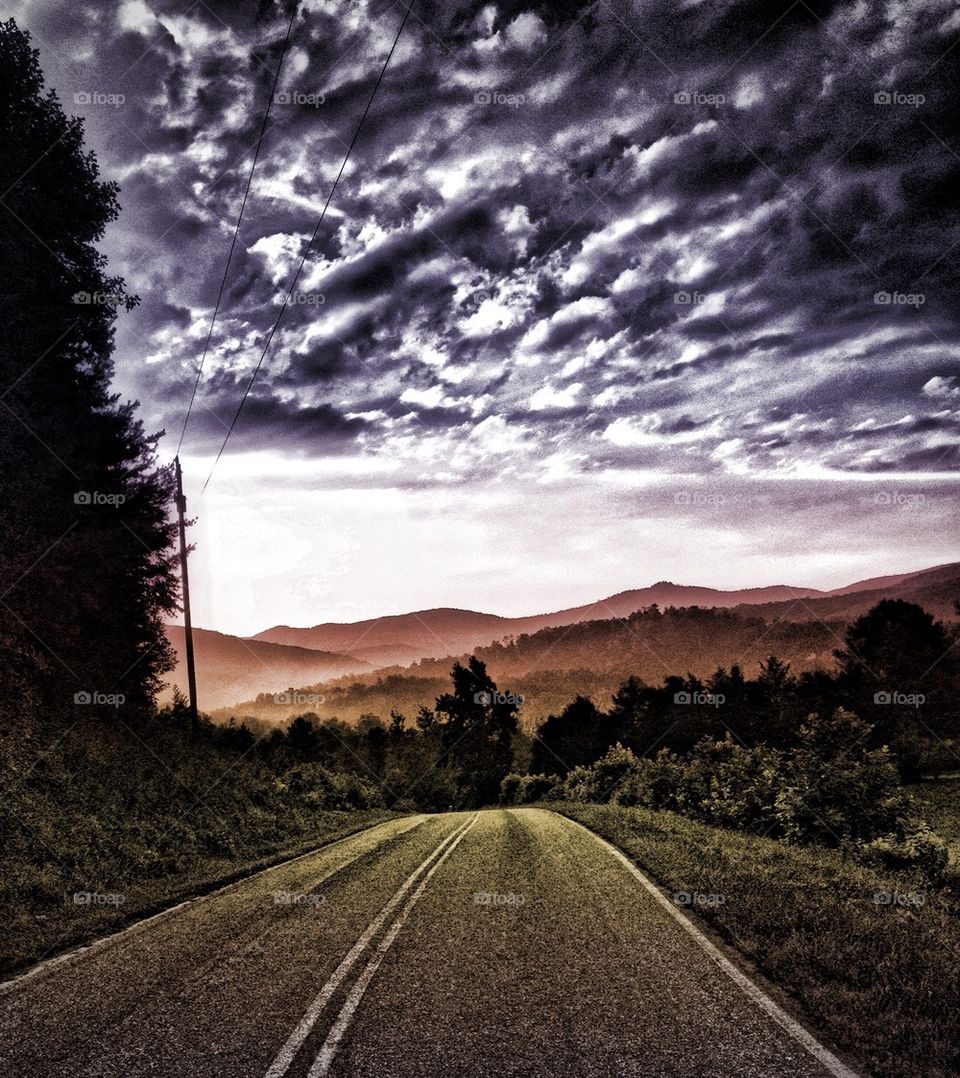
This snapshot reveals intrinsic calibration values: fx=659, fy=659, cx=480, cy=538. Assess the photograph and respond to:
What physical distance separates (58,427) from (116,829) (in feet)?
38.7

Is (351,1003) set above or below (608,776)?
above

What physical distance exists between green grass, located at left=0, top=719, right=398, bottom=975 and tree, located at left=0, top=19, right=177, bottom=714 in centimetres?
206

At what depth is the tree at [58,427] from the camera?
16.8 meters

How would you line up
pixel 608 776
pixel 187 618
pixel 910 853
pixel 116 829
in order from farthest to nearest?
pixel 608 776, pixel 187 618, pixel 116 829, pixel 910 853

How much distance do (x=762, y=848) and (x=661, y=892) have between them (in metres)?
5.41

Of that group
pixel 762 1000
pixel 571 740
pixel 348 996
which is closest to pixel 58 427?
pixel 348 996

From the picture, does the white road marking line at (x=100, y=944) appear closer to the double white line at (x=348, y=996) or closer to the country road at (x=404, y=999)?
the country road at (x=404, y=999)

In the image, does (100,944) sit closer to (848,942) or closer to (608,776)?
(848,942)

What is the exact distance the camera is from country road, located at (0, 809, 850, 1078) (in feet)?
14.2

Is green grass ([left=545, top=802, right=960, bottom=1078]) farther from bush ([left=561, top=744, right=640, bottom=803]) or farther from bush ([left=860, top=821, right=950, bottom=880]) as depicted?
bush ([left=561, top=744, right=640, bottom=803])

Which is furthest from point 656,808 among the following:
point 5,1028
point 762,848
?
point 5,1028

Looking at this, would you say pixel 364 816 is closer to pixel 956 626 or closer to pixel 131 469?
pixel 131 469

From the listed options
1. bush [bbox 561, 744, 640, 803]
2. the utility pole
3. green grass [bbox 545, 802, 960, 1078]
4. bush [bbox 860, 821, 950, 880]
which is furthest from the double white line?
bush [bbox 561, 744, 640, 803]

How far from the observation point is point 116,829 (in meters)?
13.3
